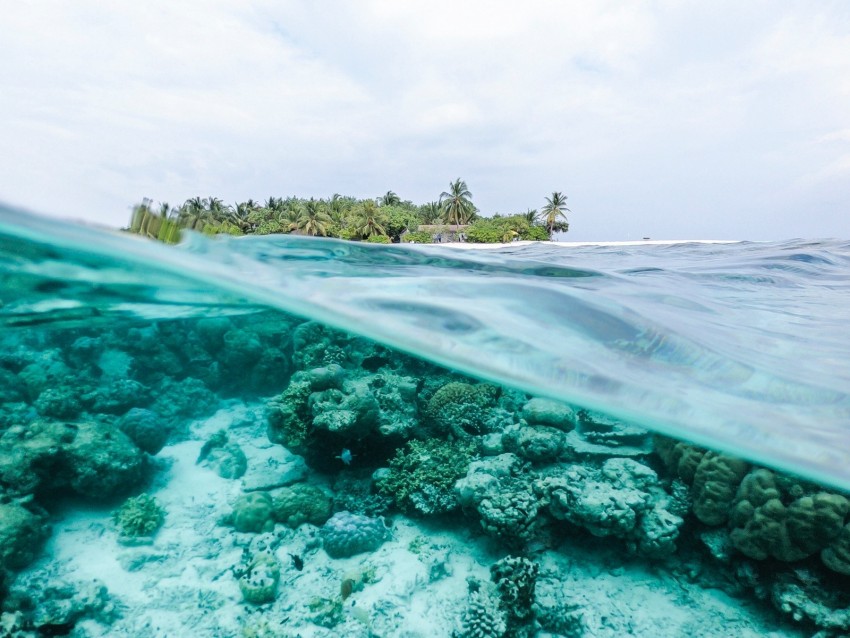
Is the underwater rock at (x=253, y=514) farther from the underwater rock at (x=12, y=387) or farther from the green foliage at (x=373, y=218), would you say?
the green foliage at (x=373, y=218)

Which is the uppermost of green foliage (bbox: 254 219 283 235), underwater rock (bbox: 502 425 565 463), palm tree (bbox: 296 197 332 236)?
palm tree (bbox: 296 197 332 236)

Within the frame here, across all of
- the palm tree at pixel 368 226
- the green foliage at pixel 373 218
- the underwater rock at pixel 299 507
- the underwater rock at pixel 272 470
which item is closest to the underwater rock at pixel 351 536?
the underwater rock at pixel 299 507

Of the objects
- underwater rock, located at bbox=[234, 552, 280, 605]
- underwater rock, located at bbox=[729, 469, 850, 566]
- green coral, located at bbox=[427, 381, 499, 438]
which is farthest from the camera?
green coral, located at bbox=[427, 381, 499, 438]

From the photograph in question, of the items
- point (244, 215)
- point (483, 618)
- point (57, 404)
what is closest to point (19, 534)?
point (57, 404)

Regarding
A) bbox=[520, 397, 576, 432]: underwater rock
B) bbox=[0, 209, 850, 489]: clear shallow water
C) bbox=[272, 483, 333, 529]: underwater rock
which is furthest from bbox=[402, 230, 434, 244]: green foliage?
bbox=[0, 209, 850, 489]: clear shallow water

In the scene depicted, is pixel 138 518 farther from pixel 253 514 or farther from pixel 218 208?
pixel 218 208

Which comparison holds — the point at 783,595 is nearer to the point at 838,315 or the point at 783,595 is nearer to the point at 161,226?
the point at 838,315

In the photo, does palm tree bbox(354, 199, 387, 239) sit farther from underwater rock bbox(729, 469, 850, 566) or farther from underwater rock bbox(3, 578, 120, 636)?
underwater rock bbox(729, 469, 850, 566)
